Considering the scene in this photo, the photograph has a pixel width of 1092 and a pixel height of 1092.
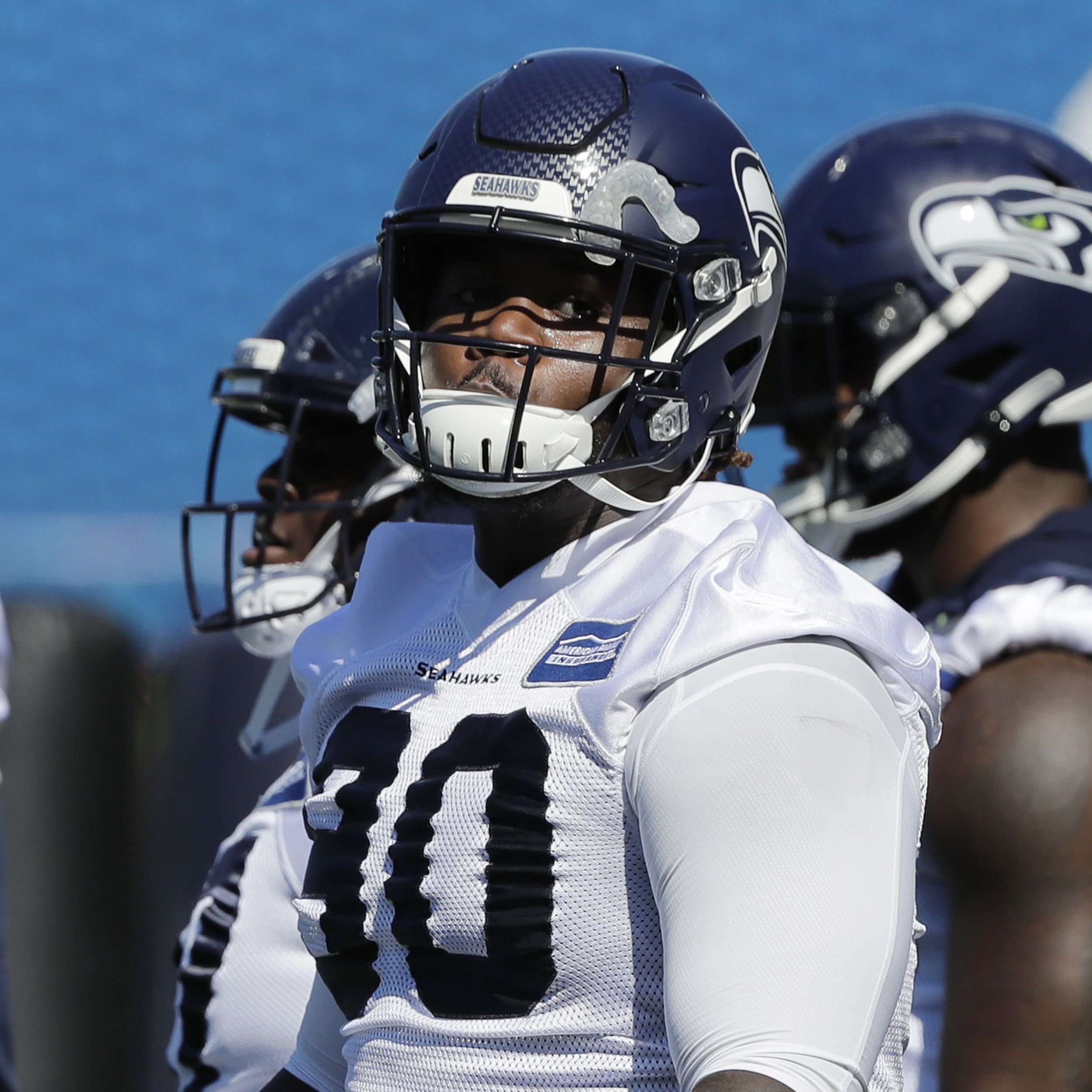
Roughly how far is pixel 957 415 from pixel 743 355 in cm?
75

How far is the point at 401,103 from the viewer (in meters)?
4.11

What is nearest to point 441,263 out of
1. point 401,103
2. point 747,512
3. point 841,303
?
point 747,512

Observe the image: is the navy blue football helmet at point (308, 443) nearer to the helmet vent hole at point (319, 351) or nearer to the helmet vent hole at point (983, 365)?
the helmet vent hole at point (319, 351)

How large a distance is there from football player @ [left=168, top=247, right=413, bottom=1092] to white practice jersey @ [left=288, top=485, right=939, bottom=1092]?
1.77 ft

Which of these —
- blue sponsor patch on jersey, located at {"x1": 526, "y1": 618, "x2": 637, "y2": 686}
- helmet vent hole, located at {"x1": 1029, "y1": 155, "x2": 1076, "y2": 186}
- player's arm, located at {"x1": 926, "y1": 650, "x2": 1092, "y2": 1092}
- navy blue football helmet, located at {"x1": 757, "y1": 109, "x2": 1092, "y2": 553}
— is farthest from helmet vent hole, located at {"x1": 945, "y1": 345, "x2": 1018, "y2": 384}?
blue sponsor patch on jersey, located at {"x1": 526, "y1": 618, "x2": 637, "y2": 686}

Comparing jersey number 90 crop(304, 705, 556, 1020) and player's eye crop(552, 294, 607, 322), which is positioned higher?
player's eye crop(552, 294, 607, 322)

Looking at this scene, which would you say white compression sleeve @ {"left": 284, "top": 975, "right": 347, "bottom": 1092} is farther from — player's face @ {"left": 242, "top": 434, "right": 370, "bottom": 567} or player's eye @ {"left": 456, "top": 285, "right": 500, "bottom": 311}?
player's face @ {"left": 242, "top": 434, "right": 370, "bottom": 567}

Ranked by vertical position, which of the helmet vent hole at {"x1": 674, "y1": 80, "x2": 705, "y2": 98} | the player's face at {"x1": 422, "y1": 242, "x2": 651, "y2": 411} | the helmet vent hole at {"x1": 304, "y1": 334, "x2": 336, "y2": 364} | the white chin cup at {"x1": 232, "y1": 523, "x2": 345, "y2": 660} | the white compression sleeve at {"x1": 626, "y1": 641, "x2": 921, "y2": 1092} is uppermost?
the helmet vent hole at {"x1": 674, "y1": 80, "x2": 705, "y2": 98}

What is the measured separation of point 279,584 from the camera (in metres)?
1.94

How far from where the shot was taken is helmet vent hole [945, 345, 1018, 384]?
1.90 meters

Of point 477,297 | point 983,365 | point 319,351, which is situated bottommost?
point 319,351

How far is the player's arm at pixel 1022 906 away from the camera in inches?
53.9

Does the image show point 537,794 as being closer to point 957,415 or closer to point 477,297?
point 477,297

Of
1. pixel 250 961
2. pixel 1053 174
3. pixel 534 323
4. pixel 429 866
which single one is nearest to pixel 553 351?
pixel 534 323
